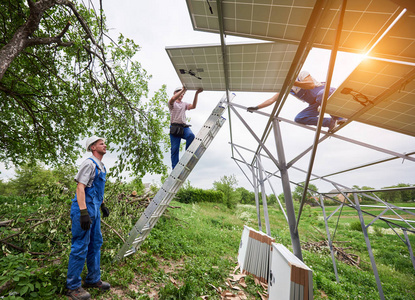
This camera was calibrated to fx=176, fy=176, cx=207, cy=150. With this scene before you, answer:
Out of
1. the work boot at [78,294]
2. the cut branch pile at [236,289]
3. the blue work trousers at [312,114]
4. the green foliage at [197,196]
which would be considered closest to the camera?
the work boot at [78,294]

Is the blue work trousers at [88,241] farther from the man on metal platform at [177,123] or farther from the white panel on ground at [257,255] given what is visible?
the white panel on ground at [257,255]

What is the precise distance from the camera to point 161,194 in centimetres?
397

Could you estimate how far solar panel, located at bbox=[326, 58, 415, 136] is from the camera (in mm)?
2395

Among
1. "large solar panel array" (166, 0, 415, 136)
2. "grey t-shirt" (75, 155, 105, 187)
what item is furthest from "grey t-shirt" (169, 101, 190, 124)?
"grey t-shirt" (75, 155, 105, 187)

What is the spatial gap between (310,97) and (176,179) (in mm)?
3507

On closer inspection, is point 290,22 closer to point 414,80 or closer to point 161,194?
point 414,80

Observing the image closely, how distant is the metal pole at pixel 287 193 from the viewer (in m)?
3.15

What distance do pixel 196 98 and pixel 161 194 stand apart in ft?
9.32

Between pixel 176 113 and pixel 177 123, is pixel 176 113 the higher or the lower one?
the higher one

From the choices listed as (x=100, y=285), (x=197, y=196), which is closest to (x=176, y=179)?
(x=100, y=285)

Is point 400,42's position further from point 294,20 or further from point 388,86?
point 294,20

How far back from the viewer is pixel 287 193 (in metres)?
3.23

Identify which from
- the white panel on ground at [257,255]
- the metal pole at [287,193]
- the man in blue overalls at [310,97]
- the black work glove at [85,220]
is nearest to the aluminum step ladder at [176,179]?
the man in blue overalls at [310,97]

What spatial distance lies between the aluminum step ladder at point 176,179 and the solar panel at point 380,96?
2.43 m
